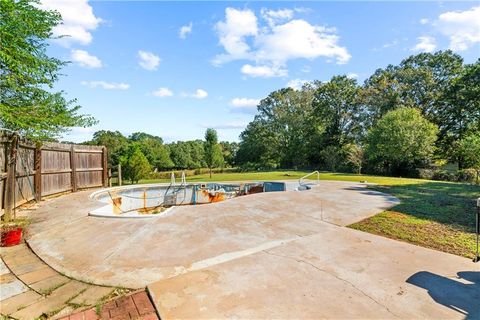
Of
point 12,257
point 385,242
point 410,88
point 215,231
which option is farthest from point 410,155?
point 12,257

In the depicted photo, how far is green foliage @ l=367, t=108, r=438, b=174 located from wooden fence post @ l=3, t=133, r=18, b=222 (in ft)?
75.6

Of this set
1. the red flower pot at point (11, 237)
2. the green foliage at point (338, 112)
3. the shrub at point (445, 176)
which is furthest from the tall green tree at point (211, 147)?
the shrub at point (445, 176)

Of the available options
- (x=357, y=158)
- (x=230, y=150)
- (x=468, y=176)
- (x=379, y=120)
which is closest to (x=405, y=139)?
(x=379, y=120)

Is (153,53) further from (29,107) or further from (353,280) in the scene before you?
(353,280)

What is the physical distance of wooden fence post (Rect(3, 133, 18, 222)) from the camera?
5.15m

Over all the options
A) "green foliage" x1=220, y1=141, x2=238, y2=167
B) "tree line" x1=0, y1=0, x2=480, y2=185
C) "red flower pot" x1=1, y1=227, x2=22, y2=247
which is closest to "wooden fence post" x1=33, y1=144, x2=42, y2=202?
"tree line" x1=0, y1=0, x2=480, y2=185

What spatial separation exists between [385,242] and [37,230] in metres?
6.33

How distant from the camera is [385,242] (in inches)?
153

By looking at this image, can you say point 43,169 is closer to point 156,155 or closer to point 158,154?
point 156,155

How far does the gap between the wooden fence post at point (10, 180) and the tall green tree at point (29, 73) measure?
1.48ft

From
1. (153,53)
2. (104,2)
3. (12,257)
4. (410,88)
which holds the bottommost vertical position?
(12,257)

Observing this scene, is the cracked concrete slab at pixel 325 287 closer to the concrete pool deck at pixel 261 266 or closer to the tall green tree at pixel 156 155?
the concrete pool deck at pixel 261 266

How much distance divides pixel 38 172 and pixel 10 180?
2.22m

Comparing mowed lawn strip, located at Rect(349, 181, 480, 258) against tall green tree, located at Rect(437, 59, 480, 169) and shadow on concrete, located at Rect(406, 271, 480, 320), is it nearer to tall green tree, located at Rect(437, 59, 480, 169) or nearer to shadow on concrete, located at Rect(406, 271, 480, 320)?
shadow on concrete, located at Rect(406, 271, 480, 320)
